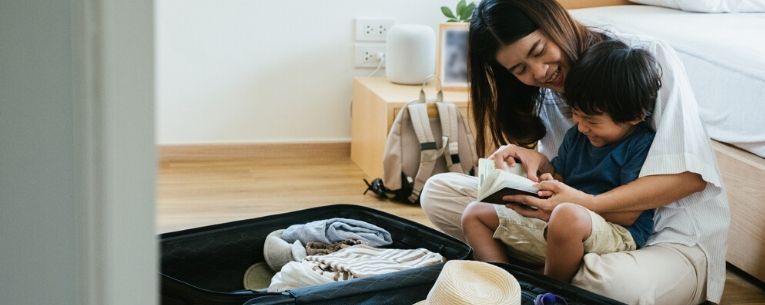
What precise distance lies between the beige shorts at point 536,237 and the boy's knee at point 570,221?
0.02 meters

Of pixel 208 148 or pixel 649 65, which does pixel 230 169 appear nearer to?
pixel 208 148

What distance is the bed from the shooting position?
2.07 meters

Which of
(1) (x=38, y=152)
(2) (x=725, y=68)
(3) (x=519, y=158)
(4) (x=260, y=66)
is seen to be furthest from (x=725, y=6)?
(1) (x=38, y=152)

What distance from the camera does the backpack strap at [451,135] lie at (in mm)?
2719

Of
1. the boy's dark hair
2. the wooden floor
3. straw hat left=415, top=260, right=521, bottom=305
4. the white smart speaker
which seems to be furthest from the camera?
the white smart speaker

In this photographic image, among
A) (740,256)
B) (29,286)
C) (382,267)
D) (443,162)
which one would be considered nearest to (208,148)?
(443,162)

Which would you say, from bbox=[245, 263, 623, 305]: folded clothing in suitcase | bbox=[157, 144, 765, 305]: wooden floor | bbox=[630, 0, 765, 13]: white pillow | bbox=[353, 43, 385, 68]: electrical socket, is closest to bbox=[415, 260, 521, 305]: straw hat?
bbox=[245, 263, 623, 305]: folded clothing in suitcase

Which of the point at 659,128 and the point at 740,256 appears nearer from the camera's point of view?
the point at 659,128

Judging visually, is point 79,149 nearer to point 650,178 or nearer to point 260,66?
point 650,178

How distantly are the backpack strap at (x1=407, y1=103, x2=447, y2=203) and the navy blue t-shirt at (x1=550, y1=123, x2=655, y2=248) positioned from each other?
83cm

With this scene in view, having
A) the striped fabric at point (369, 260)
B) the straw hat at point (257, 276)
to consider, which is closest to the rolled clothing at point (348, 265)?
the striped fabric at point (369, 260)

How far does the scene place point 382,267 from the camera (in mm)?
1806

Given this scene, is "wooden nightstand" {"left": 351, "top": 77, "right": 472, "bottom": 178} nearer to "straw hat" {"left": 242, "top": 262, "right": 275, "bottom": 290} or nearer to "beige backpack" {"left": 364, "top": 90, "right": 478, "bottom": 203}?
"beige backpack" {"left": 364, "top": 90, "right": 478, "bottom": 203}

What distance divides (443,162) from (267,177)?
0.58 meters
